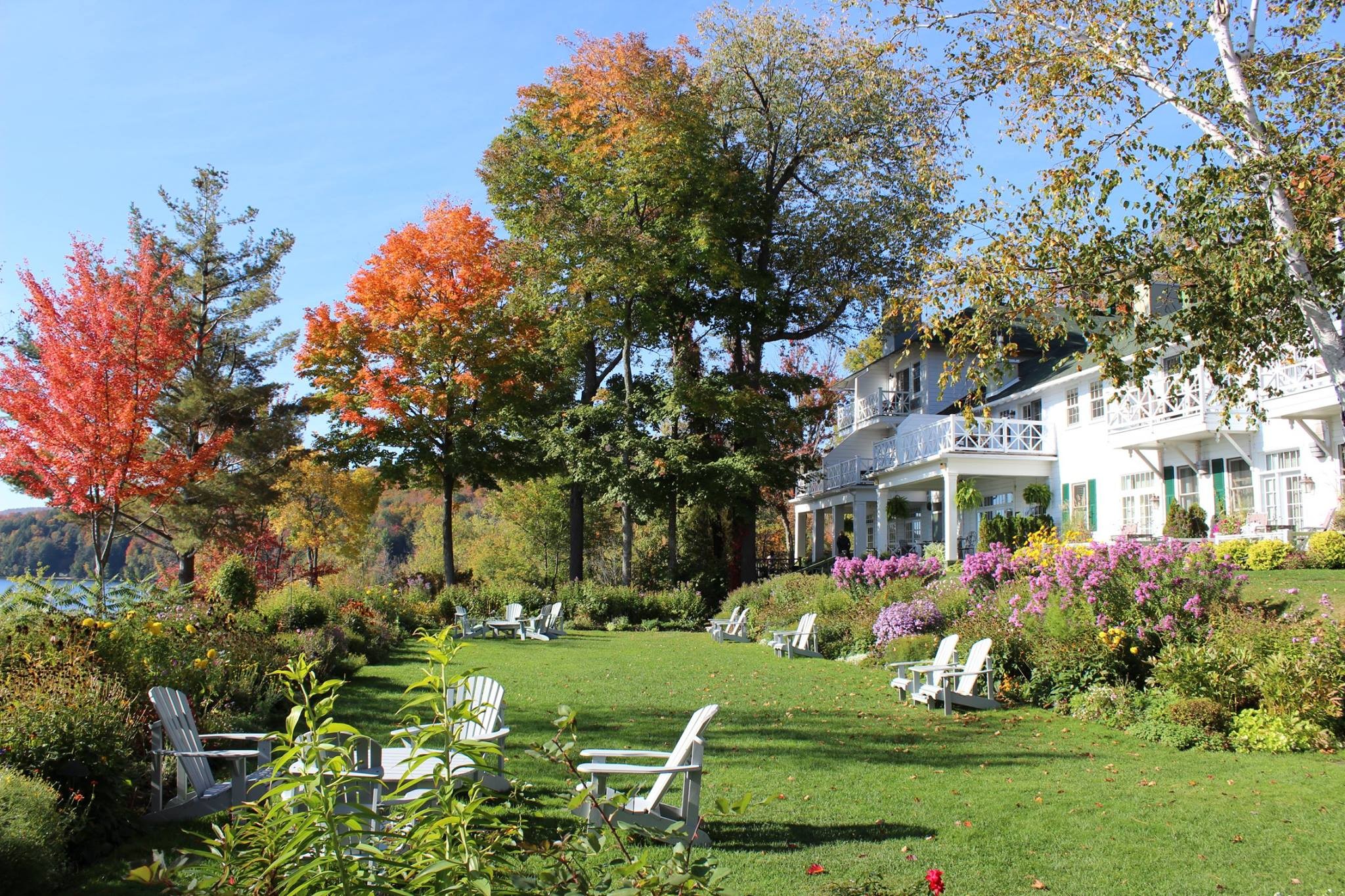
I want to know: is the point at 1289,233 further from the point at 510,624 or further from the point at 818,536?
the point at 818,536

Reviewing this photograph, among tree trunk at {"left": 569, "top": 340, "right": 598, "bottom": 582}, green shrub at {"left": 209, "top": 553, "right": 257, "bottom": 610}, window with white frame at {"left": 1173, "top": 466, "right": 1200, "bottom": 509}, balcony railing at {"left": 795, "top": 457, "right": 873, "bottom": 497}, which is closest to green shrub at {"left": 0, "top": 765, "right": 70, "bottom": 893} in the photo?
green shrub at {"left": 209, "top": 553, "right": 257, "bottom": 610}

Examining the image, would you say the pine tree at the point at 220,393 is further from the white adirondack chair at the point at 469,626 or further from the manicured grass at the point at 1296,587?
the manicured grass at the point at 1296,587

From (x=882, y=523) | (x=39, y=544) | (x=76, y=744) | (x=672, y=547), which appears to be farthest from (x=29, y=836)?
(x=39, y=544)

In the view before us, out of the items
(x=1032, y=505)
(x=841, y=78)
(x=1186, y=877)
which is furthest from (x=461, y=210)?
(x=1186, y=877)

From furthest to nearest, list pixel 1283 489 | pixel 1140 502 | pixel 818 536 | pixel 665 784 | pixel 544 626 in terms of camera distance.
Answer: pixel 818 536 < pixel 1140 502 < pixel 544 626 < pixel 1283 489 < pixel 665 784

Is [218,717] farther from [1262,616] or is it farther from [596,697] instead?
[1262,616]

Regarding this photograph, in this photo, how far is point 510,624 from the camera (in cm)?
2038

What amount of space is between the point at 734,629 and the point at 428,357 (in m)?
12.8

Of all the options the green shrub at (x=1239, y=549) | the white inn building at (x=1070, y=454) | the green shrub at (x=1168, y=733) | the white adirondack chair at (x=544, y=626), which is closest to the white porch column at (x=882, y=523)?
the white inn building at (x=1070, y=454)

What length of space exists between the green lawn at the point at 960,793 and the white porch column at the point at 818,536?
25.2 m

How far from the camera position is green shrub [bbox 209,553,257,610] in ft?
45.6

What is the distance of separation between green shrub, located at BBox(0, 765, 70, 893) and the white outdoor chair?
1556 cm

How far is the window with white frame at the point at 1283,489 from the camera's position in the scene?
19375 millimetres

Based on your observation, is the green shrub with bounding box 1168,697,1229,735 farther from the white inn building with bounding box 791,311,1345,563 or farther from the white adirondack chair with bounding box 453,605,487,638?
the white adirondack chair with bounding box 453,605,487,638
